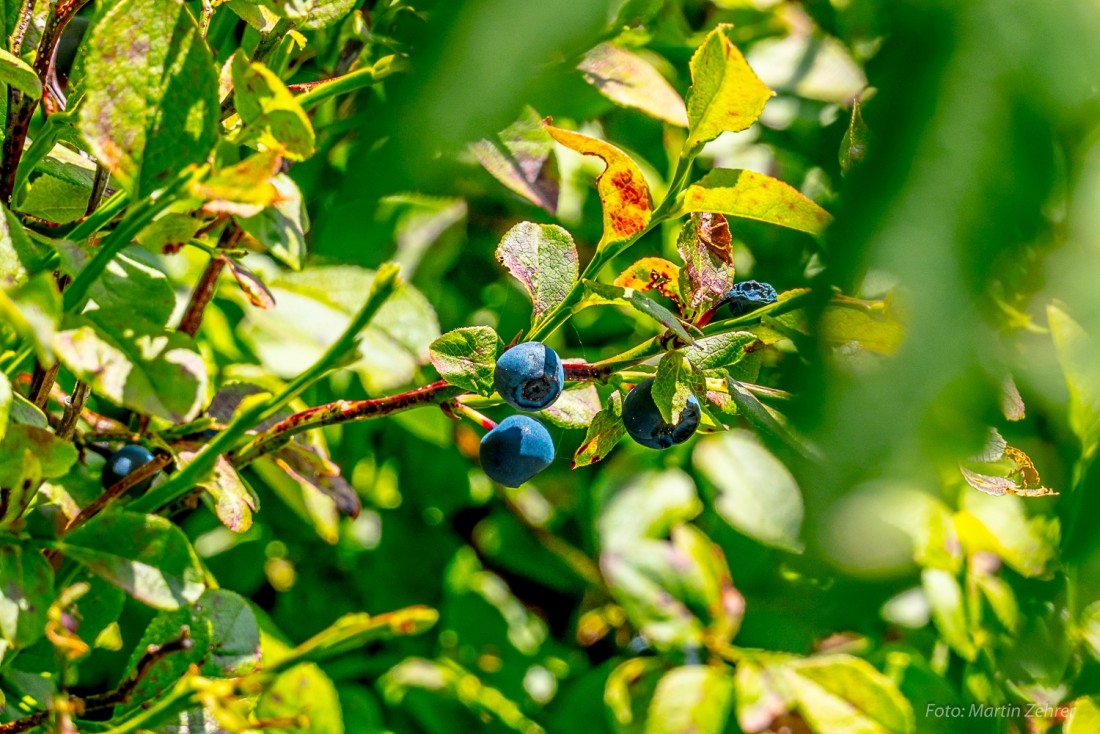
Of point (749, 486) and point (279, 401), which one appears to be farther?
point (749, 486)

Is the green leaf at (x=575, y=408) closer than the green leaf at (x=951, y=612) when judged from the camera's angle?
Yes

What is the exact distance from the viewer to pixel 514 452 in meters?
0.61

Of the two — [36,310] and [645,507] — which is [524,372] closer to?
[36,310]

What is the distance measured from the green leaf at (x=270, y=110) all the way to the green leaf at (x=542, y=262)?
0.15 m

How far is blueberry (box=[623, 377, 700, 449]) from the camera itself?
503 millimetres

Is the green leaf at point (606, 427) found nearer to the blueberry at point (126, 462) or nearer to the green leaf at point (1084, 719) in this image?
the blueberry at point (126, 462)

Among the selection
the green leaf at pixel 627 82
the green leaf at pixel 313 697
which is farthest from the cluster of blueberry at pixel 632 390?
the green leaf at pixel 313 697

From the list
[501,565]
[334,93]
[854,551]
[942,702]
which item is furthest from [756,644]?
[854,551]

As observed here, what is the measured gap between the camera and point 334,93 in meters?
0.57

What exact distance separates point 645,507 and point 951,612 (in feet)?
1.31

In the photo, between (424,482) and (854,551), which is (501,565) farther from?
(854,551)

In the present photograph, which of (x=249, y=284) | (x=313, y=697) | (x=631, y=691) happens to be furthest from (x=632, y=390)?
(x=631, y=691)

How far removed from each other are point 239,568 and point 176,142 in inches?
31.5

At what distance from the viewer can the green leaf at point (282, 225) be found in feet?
1.59
